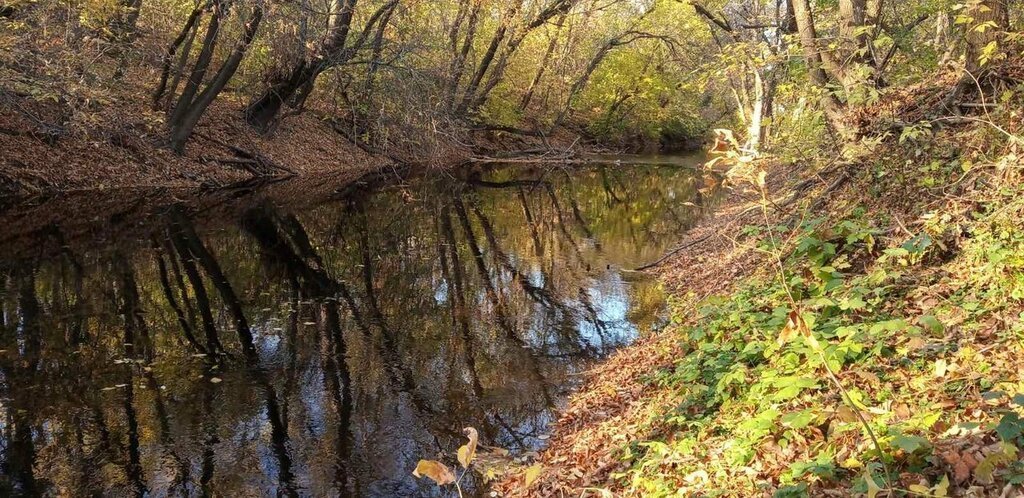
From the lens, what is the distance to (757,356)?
5.61 metres

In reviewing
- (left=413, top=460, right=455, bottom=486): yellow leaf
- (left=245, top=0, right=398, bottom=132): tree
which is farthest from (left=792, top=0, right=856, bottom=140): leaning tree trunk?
(left=245, top=0, right=398, bottom=132): tree

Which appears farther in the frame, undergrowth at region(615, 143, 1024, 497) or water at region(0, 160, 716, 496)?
water at region(0, 160, 716, 496)

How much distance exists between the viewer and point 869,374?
14.9 ft

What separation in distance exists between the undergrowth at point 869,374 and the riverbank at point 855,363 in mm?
14

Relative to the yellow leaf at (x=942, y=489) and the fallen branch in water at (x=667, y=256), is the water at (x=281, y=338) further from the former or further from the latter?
the yellow leaf at (x=942, y=489)

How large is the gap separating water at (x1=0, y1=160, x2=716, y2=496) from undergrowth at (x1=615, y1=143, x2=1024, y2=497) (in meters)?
2.03

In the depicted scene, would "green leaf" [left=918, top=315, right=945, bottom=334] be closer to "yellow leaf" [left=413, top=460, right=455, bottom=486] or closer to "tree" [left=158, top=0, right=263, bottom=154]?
"yellow leaf" [left=413, top=460, right=455, bottom=486]

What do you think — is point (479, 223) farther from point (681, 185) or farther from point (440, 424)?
point (681, 185)

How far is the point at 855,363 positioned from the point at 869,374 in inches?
10.0

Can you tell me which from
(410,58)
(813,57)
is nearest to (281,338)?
(813,57)

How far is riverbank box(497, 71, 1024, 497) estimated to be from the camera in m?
3.56

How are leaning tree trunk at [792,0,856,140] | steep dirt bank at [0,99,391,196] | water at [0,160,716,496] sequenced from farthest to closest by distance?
steep dirt bank at [0,99,391,196] → leaning tree trunk at [792,0,856,140] → water at [0,160,716,496]

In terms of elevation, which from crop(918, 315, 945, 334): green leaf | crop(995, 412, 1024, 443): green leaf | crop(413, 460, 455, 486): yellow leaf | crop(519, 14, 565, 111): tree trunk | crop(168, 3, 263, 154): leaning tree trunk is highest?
crop(519, 14, 565, 111): tree trunk

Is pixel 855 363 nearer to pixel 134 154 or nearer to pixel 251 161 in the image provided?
pixel 134 154
